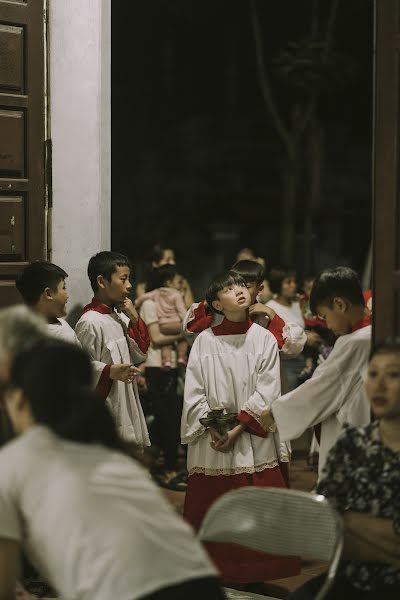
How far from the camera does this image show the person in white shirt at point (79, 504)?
2.23 m

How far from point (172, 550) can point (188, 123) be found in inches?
533

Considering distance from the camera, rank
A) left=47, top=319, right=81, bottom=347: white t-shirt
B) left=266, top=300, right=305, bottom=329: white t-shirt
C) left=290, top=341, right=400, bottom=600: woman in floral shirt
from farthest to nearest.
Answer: left=266, top=300, right=305, bottom=329: white t-shirt < left=47, top=319, right=81, bottom=347: white t-shirt < left=290, top=341, right=400, bottom=600: woman in floral shirt

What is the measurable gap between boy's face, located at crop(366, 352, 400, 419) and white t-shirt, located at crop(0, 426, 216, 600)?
3.18ft

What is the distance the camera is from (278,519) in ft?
9.55

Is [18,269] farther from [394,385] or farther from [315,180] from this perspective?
[315,180]

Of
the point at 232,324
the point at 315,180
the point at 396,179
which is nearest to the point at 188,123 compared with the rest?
the point at 315,180

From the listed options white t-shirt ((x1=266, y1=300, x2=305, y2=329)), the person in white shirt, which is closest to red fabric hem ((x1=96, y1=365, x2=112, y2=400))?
the person in white shirt

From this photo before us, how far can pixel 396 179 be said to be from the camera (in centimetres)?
384

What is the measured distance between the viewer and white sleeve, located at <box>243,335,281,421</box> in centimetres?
492

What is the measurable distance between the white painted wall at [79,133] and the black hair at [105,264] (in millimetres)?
139

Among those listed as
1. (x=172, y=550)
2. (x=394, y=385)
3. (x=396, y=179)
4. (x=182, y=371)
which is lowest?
(x=182, y=371)

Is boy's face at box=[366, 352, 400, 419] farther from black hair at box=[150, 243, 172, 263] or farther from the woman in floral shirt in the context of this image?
black hair at box=[150, 243, 172, 263]

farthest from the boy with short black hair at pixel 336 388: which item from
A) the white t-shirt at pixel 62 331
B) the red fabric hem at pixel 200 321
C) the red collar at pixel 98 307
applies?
the red fabric hem at pixel 200 321

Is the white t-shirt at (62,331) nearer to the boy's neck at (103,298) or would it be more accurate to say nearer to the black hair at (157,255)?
the boy's neck at (103,298)
